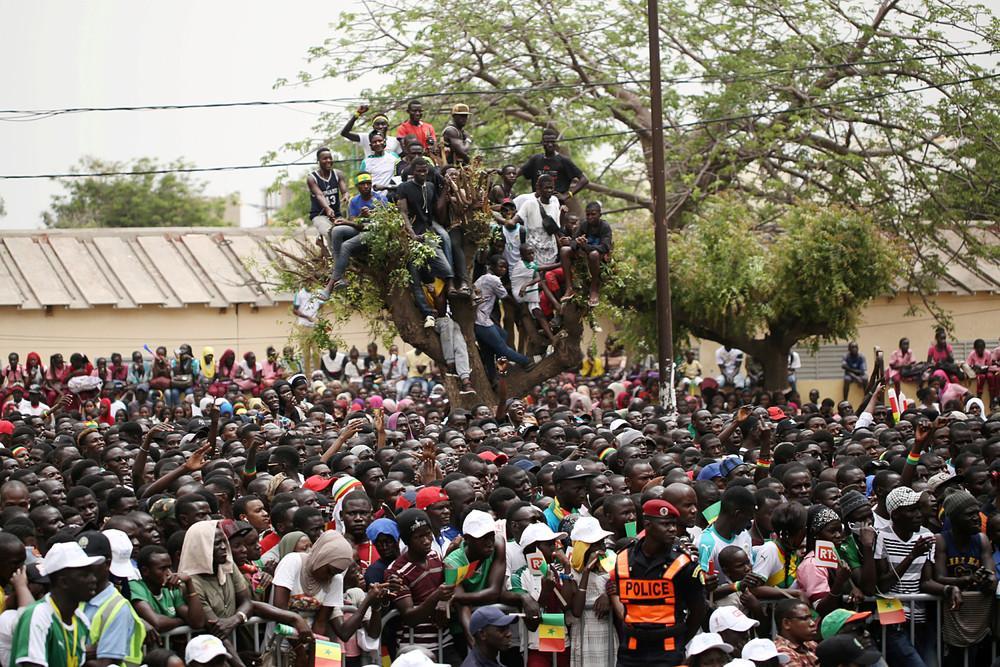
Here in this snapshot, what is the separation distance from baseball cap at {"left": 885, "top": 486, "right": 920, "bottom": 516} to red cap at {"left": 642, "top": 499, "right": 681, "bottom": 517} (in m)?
1.92

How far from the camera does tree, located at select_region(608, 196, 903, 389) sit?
2003 centimetres

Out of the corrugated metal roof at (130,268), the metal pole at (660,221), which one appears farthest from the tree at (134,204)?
the metal pole at (660,221)

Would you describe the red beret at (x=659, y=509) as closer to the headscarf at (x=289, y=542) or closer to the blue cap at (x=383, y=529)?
the blue cap at (x=383, y=529)

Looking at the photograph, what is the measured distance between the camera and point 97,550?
673cm

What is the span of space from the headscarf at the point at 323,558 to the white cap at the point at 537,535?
962mm

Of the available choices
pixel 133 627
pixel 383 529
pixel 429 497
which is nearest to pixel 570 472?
pixel 429 497

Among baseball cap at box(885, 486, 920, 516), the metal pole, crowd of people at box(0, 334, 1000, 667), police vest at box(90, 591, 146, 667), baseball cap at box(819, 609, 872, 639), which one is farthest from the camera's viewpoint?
the metal pole

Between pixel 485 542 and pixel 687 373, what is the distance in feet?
48.7

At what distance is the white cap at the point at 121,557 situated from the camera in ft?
23.3

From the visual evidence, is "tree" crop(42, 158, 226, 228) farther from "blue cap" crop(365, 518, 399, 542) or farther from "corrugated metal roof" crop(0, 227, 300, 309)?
"blue cap" crop(365, 518, 399, 542)

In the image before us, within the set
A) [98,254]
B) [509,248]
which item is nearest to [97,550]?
[509,248]

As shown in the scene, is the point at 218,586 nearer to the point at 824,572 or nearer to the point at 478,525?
the point at 478,525

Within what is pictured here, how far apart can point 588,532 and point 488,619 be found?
2.95ft

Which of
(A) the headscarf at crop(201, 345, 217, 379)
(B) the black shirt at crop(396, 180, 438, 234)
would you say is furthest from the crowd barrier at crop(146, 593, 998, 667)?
(A) the headscarf at crop(201, 345, 217, 379)
